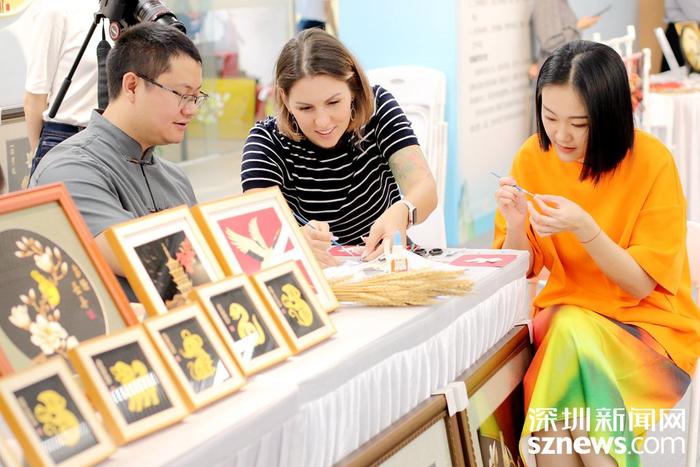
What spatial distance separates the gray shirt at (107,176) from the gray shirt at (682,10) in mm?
5858

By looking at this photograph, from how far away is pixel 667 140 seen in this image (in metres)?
5.35

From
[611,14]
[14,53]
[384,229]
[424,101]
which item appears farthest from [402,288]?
[611,14]

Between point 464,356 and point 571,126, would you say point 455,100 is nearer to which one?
point 571,126

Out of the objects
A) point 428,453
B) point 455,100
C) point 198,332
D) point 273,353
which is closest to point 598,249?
point 428,453

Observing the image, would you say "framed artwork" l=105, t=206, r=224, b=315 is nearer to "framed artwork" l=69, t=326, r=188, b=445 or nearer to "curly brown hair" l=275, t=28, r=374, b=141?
"framed artwork" l=69, t=326, r=188, b=445

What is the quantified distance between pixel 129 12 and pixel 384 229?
85 centimetres

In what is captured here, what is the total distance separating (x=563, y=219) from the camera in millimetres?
1967

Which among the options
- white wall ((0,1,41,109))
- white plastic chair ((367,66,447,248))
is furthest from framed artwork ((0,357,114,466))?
white plastic chair ((367,66,447,248))

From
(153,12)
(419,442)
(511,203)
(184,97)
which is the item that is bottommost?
(419,442)

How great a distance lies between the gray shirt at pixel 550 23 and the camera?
560cm

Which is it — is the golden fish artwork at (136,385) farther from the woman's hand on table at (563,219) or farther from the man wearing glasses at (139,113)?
the woman's hand on table at (563,219)

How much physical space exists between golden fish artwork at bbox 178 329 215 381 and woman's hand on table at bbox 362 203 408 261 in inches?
31.0

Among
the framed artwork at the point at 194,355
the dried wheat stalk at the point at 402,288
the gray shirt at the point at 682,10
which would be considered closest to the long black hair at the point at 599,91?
the dried wheat stalk at the point at 402,288

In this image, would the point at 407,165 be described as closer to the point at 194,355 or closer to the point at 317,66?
the point at 317,66
